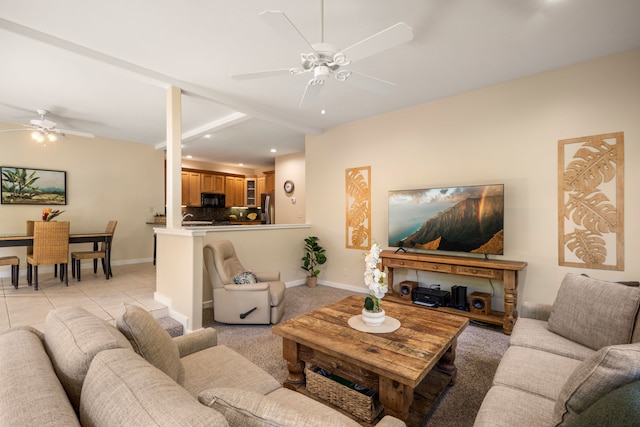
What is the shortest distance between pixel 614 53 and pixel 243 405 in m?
4.33

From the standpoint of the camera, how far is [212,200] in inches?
336

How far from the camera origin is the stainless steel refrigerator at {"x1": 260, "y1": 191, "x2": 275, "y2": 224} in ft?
28.4

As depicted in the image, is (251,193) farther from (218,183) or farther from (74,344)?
(74,344)

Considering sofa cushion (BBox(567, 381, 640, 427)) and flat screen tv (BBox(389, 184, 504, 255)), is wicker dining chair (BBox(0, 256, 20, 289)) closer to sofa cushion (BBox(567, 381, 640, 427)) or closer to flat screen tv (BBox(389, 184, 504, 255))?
flat screen tv (BBox(389, 184, 504, 255))

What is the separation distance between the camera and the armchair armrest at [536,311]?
233 cm

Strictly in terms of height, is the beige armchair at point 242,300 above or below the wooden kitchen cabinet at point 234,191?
below

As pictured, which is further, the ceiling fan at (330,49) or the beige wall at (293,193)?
the beige wall at (293,193)

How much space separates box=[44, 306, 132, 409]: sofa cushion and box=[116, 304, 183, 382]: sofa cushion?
0.27ft

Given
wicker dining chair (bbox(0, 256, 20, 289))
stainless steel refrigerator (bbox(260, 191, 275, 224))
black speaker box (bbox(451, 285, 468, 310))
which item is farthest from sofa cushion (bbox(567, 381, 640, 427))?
stainless steel refrigerator (bbox(260, 191, 275, 224))

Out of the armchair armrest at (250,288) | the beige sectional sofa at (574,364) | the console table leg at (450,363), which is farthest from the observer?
the armchair armrest at (250,288)

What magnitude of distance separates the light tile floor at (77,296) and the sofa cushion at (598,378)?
125 inches

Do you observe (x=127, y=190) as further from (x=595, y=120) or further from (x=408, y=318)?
(x=595, y=120)

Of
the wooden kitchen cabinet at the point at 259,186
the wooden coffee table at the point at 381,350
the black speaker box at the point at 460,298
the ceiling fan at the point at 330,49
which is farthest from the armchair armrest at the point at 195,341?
the wooden kitchen cabinet at the point at 259,186

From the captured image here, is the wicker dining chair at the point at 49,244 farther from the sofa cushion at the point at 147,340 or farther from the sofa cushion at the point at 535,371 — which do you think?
the sofa cushion at the point at 535,371
